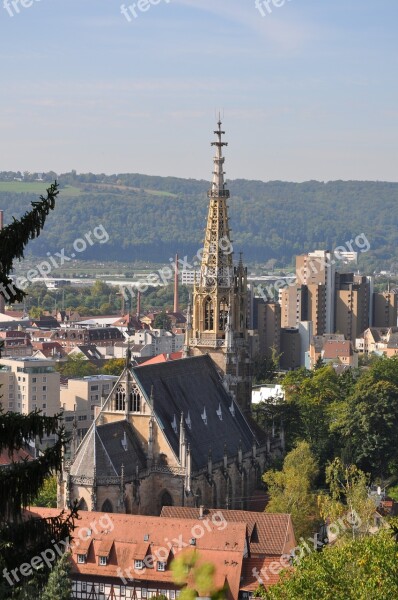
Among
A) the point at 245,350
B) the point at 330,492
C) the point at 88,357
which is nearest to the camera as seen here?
the point at 330,492

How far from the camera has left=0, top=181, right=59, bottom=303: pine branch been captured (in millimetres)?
25625

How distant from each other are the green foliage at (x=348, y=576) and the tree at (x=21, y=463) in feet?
59.1

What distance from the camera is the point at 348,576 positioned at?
44.6 meters

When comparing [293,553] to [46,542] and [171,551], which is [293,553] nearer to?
[171,551]

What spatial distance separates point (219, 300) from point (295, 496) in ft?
53.6

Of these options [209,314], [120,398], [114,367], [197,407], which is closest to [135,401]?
[120,398]

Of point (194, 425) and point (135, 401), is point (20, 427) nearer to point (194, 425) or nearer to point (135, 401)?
point (135, 401)

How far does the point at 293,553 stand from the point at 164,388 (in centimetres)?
1475

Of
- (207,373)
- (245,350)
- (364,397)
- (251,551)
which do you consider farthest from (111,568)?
(364,397)

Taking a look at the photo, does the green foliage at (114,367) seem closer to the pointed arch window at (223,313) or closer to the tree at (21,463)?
the pointed arch window at (223,313)

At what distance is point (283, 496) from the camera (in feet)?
229

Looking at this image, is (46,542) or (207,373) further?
(207,373)

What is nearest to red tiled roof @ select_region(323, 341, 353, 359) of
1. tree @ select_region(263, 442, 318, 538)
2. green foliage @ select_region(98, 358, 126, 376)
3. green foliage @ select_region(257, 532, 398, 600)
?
green foliage @ select_region(98, 358, 126, 376)

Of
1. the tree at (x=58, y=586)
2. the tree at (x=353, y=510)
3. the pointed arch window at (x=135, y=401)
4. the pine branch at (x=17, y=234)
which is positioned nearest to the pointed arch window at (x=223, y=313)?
the tree at (x=353, y=510)
